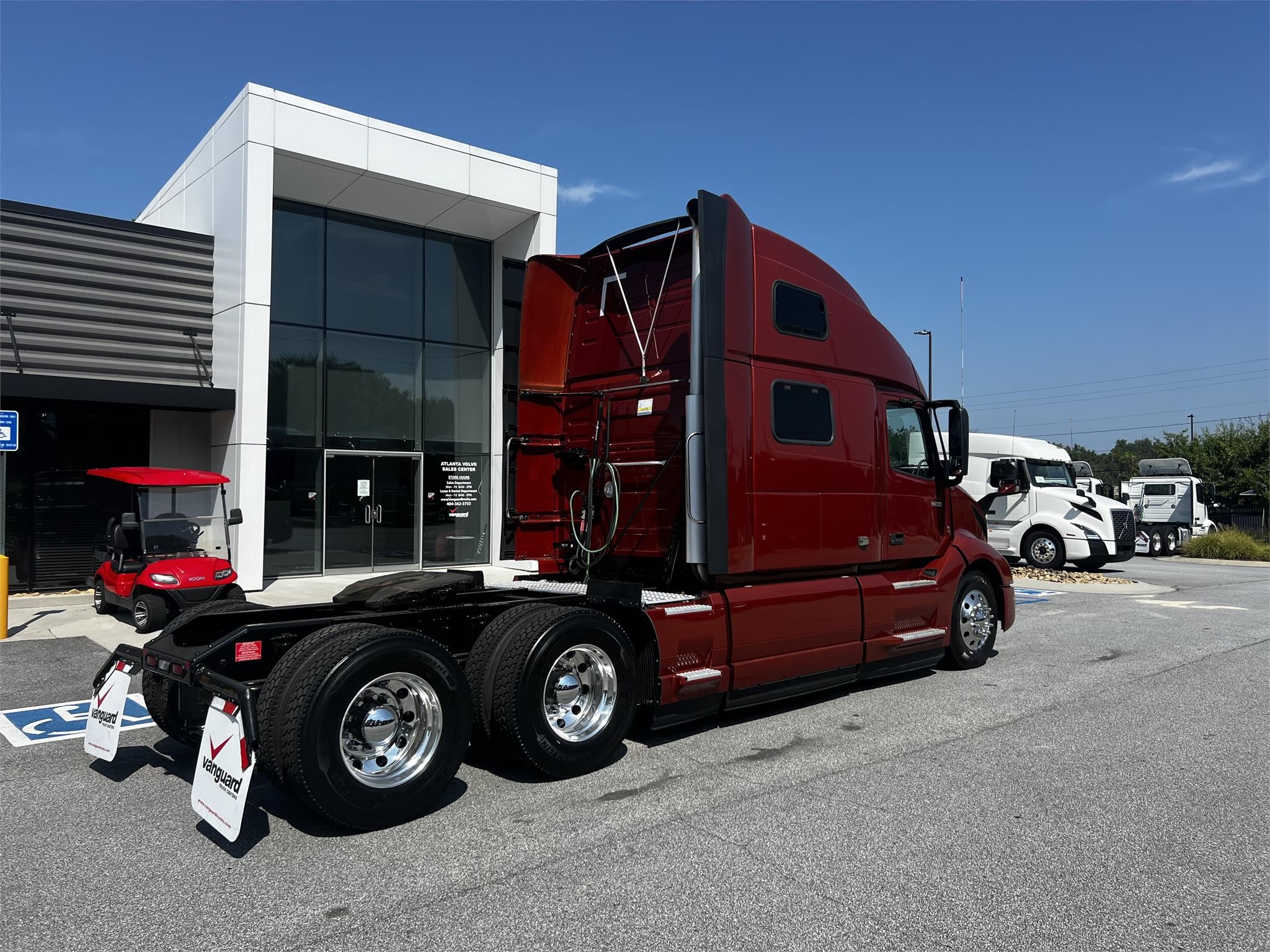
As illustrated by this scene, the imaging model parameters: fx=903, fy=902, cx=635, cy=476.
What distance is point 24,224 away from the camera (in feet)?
46.8

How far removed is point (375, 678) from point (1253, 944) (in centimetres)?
376

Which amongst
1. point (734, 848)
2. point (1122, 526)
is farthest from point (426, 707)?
point (1122, 526)

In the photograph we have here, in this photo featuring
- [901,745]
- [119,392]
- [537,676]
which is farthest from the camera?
[119,392]

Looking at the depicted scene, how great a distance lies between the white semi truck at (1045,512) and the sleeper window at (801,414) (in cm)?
1325

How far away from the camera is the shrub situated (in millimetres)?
25969

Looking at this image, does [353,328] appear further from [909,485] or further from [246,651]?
[246,651]

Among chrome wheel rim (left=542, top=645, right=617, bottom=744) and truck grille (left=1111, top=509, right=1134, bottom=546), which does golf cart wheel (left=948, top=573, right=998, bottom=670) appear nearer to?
chrome wheel rim (left=542, top=645, right=617, bottom=744)

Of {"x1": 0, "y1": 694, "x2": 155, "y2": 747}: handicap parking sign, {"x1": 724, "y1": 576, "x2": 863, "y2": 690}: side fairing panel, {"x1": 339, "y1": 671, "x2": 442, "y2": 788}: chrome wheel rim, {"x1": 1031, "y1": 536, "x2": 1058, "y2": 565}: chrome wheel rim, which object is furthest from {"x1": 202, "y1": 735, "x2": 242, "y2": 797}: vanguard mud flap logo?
{"x1": 1031, "y1": 536, "x2": 1058, "y2": 565}: chrome wheel rim

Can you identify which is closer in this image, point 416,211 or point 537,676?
point 537,676

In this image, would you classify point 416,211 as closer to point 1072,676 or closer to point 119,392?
point 119,392

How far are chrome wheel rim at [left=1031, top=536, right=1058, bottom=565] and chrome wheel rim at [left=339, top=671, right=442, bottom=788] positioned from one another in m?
18.2

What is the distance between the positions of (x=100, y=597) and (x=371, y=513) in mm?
5585

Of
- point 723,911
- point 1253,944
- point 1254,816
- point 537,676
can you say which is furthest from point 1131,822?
point 537,676

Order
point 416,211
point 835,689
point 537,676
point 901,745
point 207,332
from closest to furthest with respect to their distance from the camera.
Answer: point 537,676
point 901,745
point 835,689
point 207,332
point 416,211
